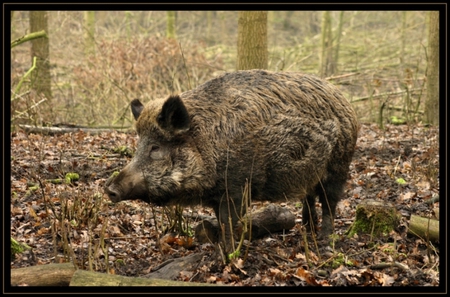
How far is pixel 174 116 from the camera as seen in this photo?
629cm

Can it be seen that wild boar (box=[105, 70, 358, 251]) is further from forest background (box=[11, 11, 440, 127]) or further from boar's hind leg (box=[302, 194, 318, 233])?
forest background (box=[11, 11, 440, 127])

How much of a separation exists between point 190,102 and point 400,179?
4.19 meters

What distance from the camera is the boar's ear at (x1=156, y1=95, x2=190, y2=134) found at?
6.19m

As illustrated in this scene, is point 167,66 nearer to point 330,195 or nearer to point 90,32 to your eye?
point 90,32

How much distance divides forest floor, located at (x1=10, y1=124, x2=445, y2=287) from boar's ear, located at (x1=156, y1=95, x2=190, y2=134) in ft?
3.82

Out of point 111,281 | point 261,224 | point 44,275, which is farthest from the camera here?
point 261,224

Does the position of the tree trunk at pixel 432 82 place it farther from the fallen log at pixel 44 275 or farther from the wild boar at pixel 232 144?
the fallen log at pixel 44 275

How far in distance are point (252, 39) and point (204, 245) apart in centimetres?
496

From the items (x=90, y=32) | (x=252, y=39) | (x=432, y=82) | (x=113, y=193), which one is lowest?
(x=113, y=193)

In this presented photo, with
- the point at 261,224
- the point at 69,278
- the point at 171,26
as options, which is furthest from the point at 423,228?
the point at 171,26

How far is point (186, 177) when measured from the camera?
634 centimetres

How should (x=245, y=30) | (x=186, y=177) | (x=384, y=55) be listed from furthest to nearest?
(x=384, y=55) < (x=245, y=30) < (x=186, y=177)
